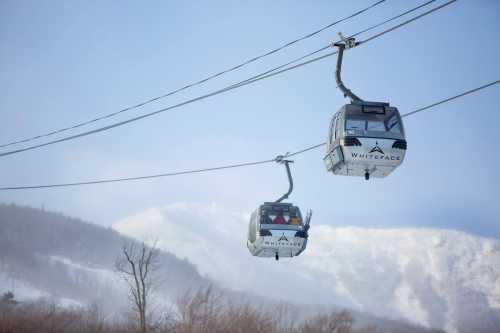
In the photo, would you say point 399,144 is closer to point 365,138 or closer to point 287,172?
point 365,138

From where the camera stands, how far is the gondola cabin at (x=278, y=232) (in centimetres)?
1795

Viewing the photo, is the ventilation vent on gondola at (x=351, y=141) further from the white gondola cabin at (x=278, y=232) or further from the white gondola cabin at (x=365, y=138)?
the white gondola cabin at (x=278, y=232)

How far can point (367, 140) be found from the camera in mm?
11820

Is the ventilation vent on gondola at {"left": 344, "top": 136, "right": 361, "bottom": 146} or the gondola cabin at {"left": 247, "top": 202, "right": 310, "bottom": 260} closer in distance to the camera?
the ventilation vent on gondola at {"left": 344, "top": 136, "right": 361, "bottom": 146}

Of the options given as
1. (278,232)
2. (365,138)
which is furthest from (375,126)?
(278,232)

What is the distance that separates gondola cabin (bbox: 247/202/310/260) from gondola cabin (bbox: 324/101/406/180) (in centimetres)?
593

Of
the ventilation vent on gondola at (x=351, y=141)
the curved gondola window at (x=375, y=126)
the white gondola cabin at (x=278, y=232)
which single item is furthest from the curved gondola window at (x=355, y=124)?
the white gondola cabin at (x=278, y=232)

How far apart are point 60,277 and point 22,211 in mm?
32983

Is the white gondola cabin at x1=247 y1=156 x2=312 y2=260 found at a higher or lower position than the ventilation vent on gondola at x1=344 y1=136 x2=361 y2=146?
lower

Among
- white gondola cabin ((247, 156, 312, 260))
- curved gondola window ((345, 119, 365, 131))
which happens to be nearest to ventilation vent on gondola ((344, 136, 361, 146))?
curved gondola window ((345, 119, 365, 131))

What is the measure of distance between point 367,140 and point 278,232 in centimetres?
700

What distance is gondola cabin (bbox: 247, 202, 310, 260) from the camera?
58.9 ft

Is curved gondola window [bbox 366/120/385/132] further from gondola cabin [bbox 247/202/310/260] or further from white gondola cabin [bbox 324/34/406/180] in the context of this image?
gondola cabin [bbox 247/202/310/260]

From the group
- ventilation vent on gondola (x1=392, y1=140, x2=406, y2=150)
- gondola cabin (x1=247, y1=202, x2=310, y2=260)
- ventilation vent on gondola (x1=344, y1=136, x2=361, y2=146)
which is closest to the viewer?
ventilation vent on gondola (x1=344, y1=136, x2=361, y2=146)
